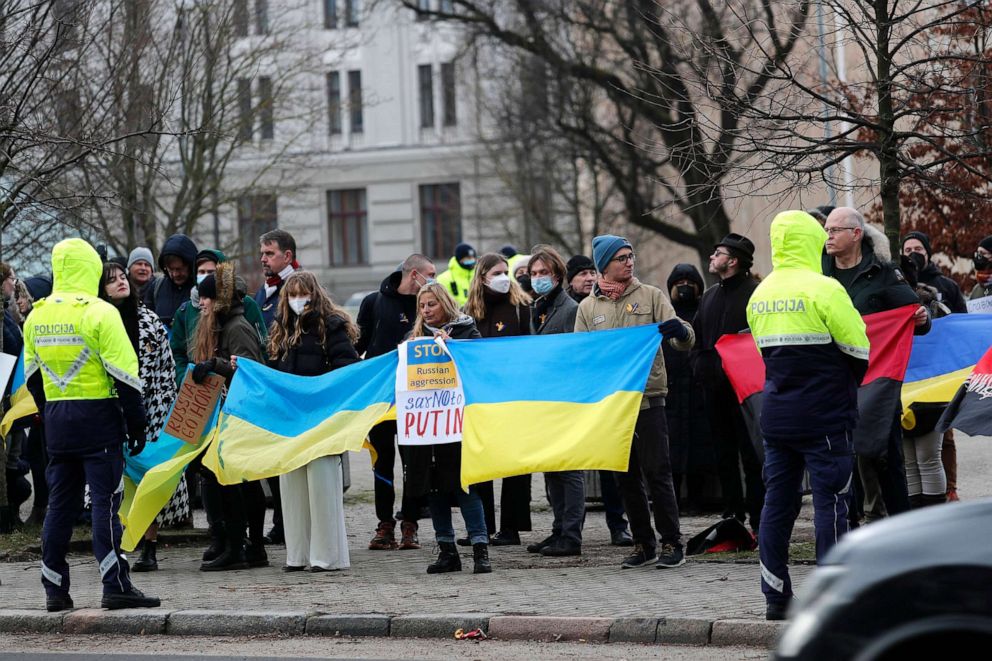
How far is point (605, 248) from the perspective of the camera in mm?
10336

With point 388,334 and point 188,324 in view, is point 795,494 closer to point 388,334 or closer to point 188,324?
point 388,334

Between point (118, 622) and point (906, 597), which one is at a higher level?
point (906, 597)

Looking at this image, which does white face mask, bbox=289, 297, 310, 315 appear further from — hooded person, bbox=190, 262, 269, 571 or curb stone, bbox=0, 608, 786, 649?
curb stone, bbox=0, 608, 786, 649

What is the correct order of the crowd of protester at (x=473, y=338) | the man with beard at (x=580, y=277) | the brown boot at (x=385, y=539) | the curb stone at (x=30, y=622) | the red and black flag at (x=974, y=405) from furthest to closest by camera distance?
the man with beard at (x=580, y=277), the brown boot at (x=385, y=539), the red and black flag at (x=974, y=405), the curb stone at (x=30, y=622), the crowd of protester at (x=473, y=338)

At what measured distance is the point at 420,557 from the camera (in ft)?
36.9

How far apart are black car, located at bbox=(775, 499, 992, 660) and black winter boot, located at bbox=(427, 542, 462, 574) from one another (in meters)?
5.93

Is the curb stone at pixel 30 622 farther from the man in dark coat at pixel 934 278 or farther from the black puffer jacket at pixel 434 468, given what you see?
the man in dark coat at pixel 934 278

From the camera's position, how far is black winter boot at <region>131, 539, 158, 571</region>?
11062mm

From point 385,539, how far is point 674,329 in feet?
11.0

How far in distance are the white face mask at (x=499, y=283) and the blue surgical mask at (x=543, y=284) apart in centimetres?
26

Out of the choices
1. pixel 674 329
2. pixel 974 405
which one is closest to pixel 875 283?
pixel 974 405

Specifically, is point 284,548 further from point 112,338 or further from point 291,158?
point 291,158

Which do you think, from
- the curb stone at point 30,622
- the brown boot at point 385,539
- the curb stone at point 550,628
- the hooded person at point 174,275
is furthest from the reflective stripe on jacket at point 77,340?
the brown boot at point 385,539

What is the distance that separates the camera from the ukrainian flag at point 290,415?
10781 millimetres
